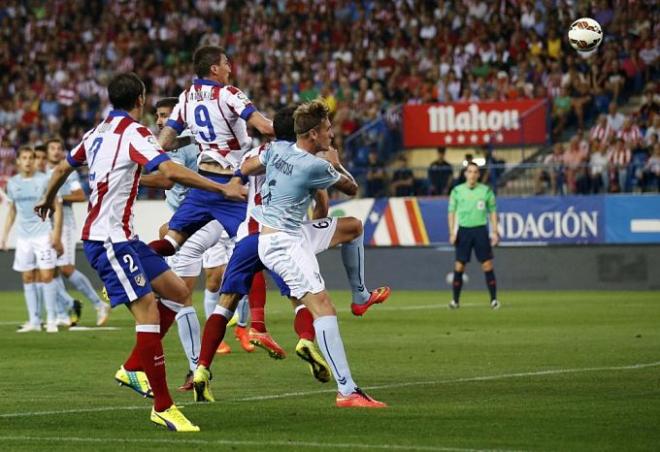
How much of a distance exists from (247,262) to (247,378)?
177cm

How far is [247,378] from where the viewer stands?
1309 cm

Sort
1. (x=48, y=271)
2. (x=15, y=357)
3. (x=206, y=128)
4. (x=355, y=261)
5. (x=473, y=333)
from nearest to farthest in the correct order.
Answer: (x=355, y=261) → (x=206, y=128) → (x=15, y=357) → (x=473, y=333) → (x=48, y=271)

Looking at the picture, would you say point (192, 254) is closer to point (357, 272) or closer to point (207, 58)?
point (207, 58)

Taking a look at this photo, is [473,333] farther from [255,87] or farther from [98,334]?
[255,87]

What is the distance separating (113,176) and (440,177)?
68.2 ft

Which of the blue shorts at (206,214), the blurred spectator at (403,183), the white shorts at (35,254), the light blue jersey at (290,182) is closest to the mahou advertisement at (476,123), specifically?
the blurred spectator at (403,183)

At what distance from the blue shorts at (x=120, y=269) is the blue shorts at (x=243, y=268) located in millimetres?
1639

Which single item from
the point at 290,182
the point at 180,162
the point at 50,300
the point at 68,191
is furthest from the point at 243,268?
the point at 68,191

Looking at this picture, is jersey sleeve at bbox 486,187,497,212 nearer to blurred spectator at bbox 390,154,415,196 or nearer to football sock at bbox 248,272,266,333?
blurred spectator at bbox 390,154,415,196

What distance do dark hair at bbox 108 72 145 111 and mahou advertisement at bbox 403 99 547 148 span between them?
21.4 metres

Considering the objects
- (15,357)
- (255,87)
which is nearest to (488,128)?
(255,87)

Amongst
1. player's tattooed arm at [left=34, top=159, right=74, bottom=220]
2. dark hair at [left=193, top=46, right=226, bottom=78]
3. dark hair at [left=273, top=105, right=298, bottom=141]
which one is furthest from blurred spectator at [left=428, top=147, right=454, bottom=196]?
player's tattooed arm at [left=34, top=159, right=74, bottom=220]

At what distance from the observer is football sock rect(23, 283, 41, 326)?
2000 centimetres

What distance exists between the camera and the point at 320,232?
11969 millimetres
